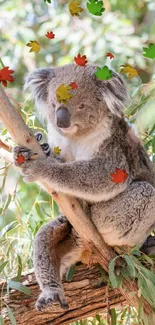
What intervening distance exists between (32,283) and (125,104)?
3.29 feet

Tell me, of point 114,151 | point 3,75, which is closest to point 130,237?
point 114,151

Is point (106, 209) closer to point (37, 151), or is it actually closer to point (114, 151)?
point (114, 151)

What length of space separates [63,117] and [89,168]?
281mm

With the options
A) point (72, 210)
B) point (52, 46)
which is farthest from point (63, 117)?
point (52, 46)

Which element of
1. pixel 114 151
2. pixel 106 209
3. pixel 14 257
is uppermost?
pixel 114 151

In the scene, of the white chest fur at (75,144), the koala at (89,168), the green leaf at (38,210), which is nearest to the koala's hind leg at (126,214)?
the koala at (89,168)

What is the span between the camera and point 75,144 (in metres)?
3.22

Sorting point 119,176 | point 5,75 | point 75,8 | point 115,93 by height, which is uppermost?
point 75,8

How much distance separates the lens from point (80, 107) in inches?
122

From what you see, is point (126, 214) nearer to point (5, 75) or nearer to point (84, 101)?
point (84, 101)

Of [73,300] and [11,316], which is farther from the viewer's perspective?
[73,300]

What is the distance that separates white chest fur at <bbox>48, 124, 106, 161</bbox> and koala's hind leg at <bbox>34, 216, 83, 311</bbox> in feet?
1.19

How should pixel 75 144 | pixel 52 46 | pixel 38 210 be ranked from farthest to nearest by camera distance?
pixel 52 46 < pixel 38 210 < pixel 75 144

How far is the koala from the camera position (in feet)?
10.0
